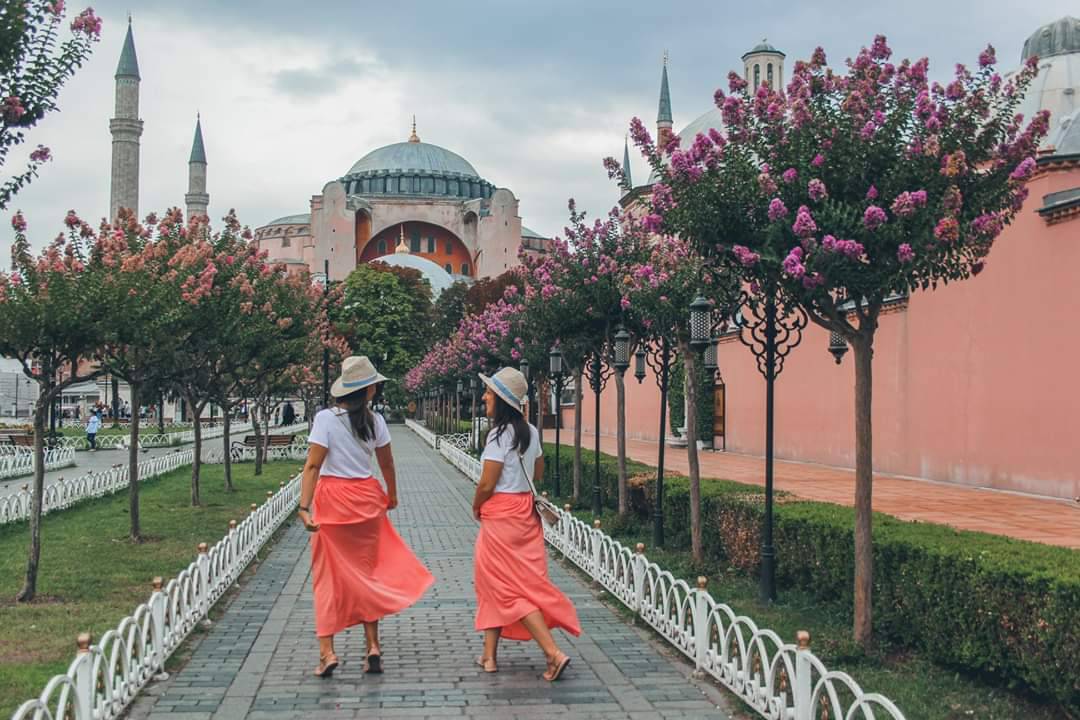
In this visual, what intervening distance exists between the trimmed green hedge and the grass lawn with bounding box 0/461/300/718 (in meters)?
4.64

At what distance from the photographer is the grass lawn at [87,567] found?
609cm

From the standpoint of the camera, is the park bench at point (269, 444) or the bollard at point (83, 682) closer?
the bollard at point (83, 682)

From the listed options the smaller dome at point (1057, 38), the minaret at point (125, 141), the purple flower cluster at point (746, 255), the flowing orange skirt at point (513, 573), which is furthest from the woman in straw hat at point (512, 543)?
the minaret at point (125, 141)

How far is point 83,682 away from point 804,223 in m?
4.04

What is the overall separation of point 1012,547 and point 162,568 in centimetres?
692

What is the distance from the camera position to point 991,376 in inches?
549

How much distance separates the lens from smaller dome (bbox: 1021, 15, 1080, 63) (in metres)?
19.7

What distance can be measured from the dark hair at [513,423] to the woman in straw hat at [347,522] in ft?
2.16

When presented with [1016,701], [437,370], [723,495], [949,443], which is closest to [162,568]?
[723,495]

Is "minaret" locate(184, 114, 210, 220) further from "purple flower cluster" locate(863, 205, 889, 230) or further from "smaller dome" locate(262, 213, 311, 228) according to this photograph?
"purple flower cluster" locate(863, 205, 889, 230)

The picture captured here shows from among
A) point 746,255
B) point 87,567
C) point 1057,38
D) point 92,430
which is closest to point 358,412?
point 746,255

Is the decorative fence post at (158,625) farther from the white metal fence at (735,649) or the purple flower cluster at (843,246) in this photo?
the purple flower cluster at (843,246)

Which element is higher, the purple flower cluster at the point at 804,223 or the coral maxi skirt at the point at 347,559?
the purple flower cluster at the point at 804,223

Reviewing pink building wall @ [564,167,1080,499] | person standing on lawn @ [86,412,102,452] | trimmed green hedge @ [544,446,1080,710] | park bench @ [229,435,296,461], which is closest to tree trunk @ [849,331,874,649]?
trimmed green hedge @ [544,446,1080,710]
